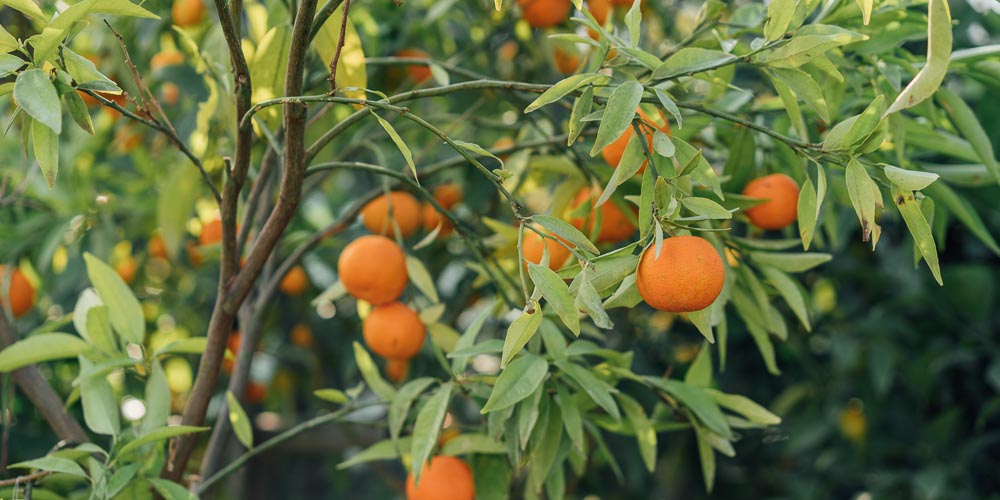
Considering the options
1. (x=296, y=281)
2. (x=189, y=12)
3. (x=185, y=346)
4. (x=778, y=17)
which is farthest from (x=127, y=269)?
(x=778, y=17)

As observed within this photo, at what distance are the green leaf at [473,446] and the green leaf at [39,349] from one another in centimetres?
31

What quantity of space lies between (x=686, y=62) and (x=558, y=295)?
175mm

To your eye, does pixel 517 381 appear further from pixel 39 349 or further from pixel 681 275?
pixel 39 349

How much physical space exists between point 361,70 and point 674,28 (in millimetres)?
888

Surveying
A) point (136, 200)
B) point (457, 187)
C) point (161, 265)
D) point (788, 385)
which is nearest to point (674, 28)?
point (457, 187)

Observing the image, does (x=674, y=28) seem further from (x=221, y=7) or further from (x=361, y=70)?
(x=221, y=7)

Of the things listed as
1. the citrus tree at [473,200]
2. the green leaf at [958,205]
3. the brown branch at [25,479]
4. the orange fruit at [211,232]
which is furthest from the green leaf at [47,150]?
the green leaf at [958,205]

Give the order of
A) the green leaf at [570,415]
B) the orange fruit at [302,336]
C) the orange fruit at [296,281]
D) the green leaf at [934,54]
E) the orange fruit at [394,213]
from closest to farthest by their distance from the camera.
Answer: the green leaf at [934,54], the green leaf at [570,415], the orange fruit at [394,213], the orange fruit at [296,281], the orange fruit at [302,336]

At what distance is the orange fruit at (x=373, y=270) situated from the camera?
0.81m

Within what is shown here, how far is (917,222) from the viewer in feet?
1.77

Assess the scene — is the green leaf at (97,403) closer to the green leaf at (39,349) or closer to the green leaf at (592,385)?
the green leaf at (39,349)

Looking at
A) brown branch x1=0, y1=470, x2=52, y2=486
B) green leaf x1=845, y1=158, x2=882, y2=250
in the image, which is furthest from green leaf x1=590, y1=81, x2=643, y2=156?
brown branch x1=0, y1=470, x2=52, y2=486

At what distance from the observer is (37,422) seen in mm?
1312

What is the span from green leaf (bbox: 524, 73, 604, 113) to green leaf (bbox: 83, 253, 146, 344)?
1.39ft
